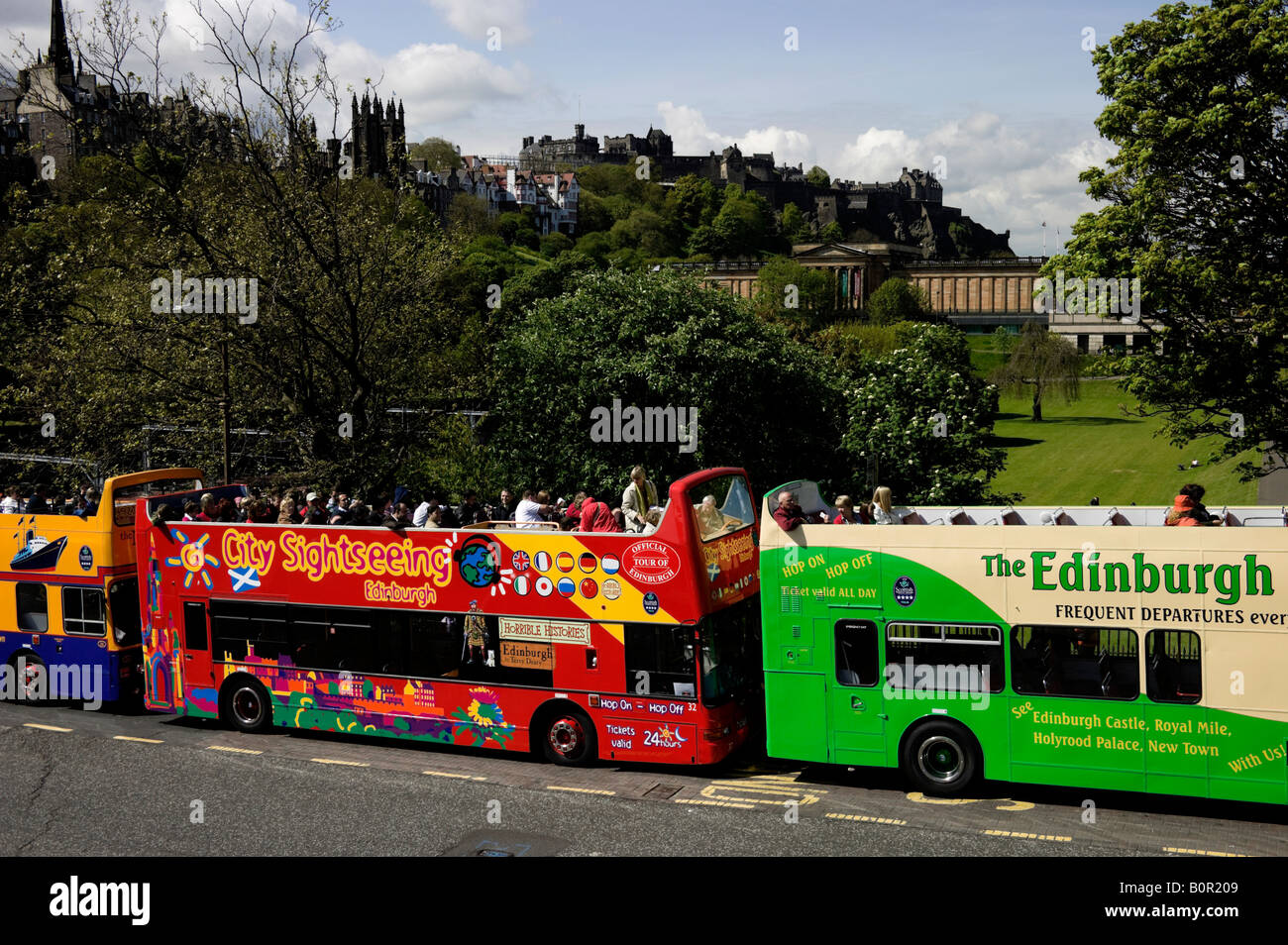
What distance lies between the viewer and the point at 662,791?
1540 centimetres

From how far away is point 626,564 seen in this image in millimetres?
15789

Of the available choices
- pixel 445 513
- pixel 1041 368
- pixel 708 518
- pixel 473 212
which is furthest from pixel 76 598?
pixel 473 212

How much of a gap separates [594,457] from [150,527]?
16459mm

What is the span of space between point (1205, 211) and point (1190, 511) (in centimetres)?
1715

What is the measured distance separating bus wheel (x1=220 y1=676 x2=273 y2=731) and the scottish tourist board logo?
10788 millimetres

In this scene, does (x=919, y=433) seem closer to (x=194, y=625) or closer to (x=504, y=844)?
(x=194, y=625)

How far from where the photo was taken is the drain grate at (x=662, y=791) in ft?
49.6

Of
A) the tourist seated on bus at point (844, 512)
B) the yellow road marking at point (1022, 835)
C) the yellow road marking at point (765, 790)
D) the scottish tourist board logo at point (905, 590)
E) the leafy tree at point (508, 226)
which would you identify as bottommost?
the yellow road marking at point (765, 790)

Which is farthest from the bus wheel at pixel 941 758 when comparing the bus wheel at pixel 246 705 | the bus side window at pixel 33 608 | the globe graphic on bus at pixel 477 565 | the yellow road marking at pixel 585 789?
the bus side window at pixel 33 608

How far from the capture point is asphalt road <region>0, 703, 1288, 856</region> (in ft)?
42.8

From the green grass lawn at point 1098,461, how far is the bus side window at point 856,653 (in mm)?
36962

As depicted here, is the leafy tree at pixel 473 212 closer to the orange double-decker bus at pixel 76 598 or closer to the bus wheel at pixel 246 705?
the orange double-decker bus at pixel 76 598
